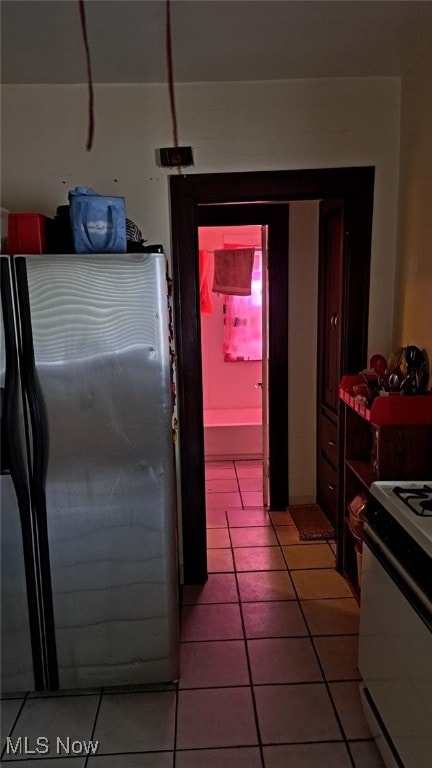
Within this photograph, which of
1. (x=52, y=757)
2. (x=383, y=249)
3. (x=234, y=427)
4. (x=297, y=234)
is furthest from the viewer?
(x=234, y=427)

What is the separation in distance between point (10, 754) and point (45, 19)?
8.67ft

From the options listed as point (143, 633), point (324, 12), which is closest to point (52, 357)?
point (143, 633)

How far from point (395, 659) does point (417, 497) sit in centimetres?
50

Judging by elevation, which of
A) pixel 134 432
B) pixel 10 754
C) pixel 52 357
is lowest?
pixel 10 754

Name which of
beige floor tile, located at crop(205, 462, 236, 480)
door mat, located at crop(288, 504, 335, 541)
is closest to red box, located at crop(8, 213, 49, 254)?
door mat, located at crop(288, 504, 335, 541)

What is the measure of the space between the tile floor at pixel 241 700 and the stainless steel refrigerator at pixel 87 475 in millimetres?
119

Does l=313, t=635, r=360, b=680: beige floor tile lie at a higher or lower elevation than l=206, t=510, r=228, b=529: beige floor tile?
lower

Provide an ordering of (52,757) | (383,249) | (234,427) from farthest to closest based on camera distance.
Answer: (234,427)
(383,249)
(52,757)

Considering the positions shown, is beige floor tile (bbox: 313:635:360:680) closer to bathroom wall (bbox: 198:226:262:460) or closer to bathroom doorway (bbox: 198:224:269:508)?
bathroom doorway (bbox: 198:224:269:508)

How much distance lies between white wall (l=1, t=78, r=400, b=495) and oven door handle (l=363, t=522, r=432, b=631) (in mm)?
1692

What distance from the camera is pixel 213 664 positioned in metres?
2.16

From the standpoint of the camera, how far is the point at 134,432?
187 cm

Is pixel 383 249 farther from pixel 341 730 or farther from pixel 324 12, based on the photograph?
pixel 341 730

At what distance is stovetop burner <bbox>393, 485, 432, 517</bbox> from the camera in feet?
5.18
